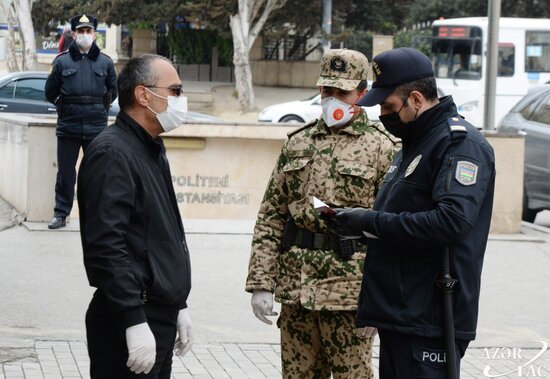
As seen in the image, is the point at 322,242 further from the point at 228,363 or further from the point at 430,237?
the point at 228,363

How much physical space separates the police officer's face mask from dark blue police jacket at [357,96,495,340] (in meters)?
0.04

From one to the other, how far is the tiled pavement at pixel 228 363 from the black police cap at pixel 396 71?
10.0 ft

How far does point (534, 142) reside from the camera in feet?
47.2

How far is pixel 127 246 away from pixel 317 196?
1.24 metres

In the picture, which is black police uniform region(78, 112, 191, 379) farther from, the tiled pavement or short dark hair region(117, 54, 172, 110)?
the tiled pavement

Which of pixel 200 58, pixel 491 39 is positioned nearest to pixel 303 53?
pixel 200 58

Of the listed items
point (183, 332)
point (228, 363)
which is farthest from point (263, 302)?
point (228, 363)

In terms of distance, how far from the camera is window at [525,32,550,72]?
33.0m

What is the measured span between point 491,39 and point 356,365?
10439 millimetres

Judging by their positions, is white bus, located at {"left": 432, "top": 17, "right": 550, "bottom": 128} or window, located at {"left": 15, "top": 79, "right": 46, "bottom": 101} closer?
window, located at {"left": 15, "top": 79, "right": 46, "bottom": 101}

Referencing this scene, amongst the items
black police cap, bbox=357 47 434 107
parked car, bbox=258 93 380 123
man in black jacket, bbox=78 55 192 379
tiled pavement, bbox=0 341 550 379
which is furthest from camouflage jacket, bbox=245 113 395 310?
→ parked car, bbox=258 93 380 123

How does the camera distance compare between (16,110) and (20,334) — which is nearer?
(20,334)

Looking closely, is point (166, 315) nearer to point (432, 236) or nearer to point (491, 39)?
point (432, 236)

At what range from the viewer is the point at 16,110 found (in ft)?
64.6
